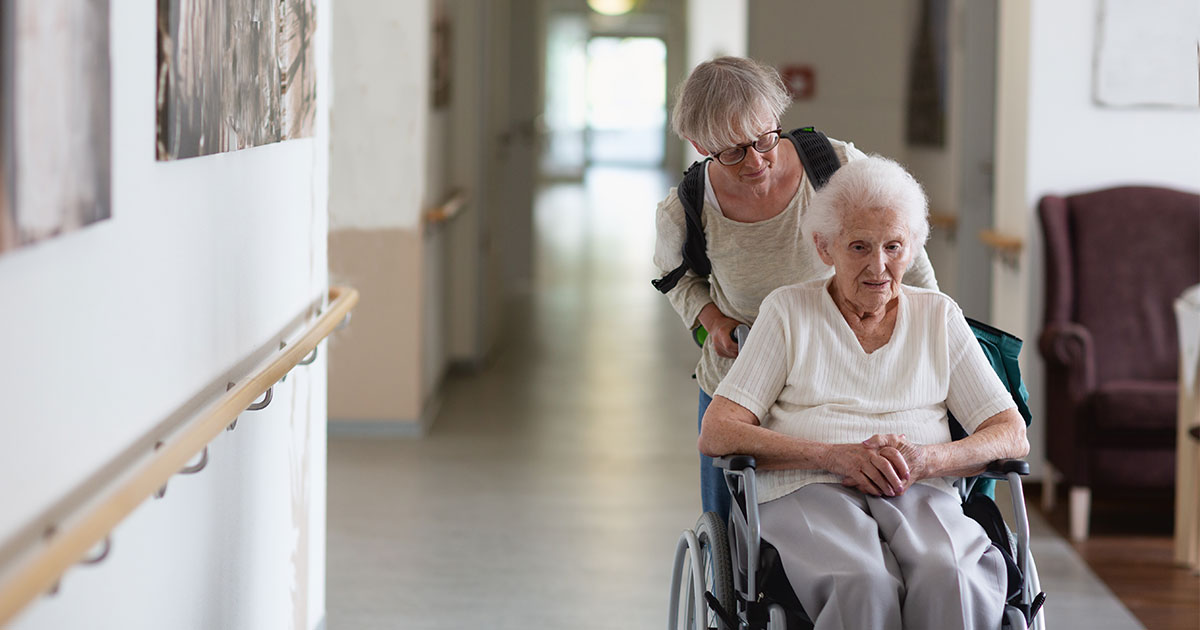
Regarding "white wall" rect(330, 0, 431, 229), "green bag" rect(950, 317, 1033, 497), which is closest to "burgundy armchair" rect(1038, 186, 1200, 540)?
"green bag" rect(950, 317, 1033, 497)

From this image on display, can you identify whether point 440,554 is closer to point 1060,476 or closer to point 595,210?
point 1060,476

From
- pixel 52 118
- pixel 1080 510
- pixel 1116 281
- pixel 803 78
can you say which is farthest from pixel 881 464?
pixel 803 78

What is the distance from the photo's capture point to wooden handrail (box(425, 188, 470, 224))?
6242 mm

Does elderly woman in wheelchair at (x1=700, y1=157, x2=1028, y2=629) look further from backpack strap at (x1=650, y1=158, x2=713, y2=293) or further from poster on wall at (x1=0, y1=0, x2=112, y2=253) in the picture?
poster on wall at (x1=0, y1=0, x2=112, y2=253)

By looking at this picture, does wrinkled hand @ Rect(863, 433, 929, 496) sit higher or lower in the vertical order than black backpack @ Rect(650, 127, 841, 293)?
lower

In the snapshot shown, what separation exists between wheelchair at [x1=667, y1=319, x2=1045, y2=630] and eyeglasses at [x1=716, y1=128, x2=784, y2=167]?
1.08 feet

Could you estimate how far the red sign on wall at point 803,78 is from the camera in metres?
8.42

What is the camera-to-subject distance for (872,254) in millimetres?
2439

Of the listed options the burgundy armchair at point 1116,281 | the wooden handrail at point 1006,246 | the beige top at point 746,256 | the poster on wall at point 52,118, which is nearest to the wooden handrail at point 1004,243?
the wooden handrail at point 1006,246

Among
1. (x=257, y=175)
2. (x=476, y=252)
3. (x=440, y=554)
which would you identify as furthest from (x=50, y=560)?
(x=476, y=252)

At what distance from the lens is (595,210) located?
61.2 feet

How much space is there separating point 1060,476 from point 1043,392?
0.38 metres

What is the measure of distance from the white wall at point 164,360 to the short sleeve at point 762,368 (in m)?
0.90

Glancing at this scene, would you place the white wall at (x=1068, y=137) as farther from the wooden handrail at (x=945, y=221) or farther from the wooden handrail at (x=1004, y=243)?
the wooden handrail at (x=945, y=221)
